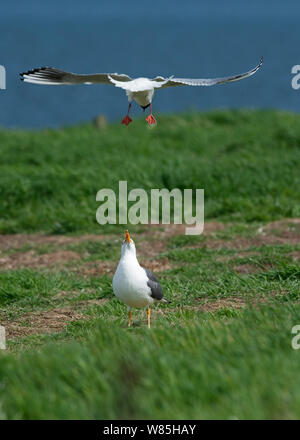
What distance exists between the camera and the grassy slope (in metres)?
4.40

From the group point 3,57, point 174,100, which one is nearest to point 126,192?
point 174,100

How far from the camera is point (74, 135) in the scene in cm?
1512

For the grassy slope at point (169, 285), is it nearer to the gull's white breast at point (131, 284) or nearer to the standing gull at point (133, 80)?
the gull's white breast at point (131, 284)

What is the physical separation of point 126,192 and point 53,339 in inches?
188

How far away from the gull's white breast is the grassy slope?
0.79 ft

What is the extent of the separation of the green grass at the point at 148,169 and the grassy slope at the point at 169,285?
0.07 feet

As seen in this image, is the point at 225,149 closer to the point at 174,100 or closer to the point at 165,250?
the point at 165,250

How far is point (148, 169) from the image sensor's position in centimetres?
1172

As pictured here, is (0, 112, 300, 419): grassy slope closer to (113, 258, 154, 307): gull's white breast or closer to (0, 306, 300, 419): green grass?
(0, 306, 300, 419): green grass

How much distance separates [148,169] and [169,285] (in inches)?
173

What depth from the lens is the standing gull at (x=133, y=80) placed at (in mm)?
Result: 5082
